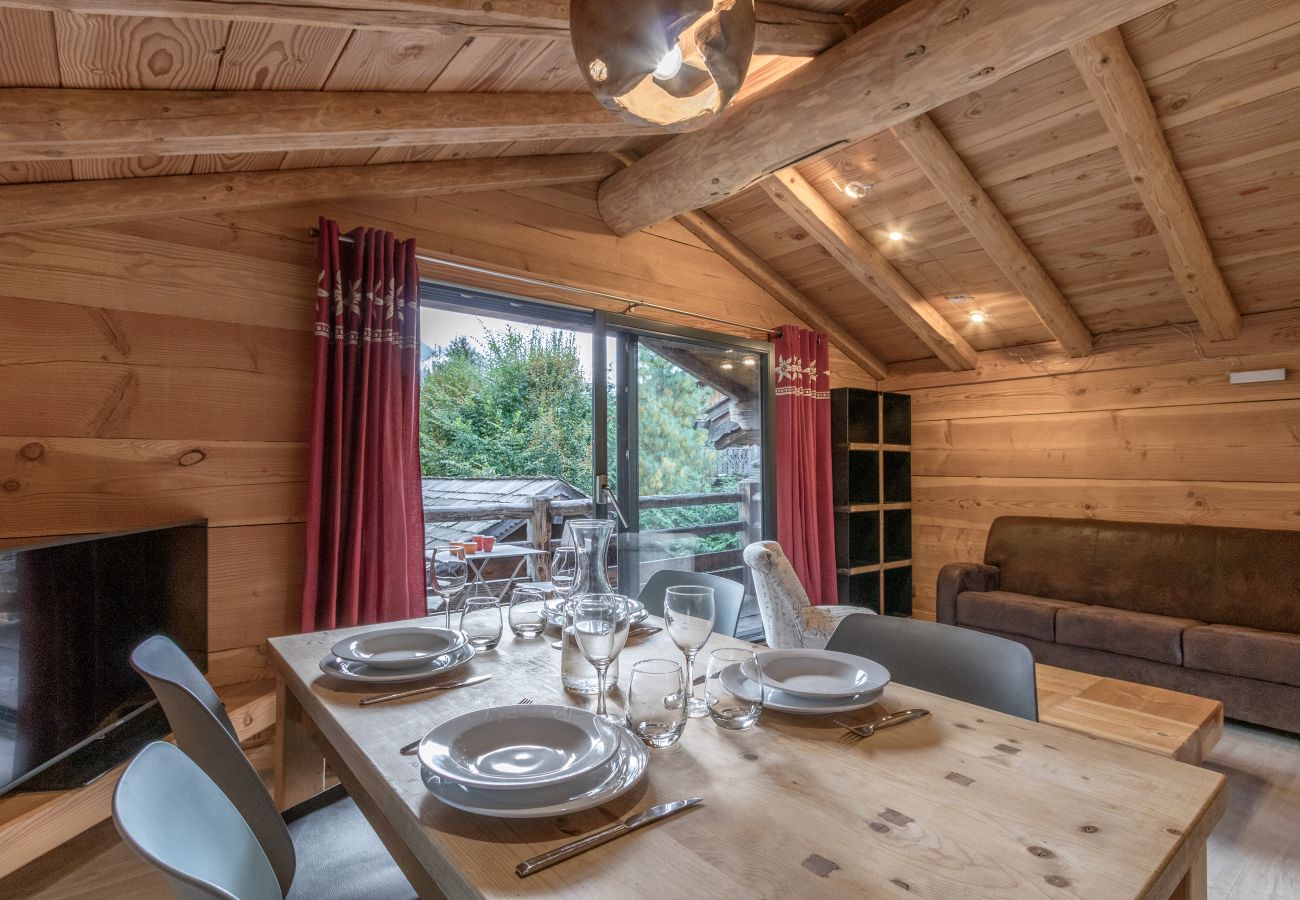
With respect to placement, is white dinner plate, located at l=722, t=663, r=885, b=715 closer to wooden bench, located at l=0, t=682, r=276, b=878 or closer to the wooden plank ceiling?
wooden bench, located at l=0, t=682, r=276, b=878

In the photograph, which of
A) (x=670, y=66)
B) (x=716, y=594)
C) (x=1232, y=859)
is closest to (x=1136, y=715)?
(x=1232, y=859)

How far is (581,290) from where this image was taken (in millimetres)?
3180

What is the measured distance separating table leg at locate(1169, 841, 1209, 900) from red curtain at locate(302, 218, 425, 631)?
2227mm

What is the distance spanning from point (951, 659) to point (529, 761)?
2.97 ft

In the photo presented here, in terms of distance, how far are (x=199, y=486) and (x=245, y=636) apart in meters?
0.53

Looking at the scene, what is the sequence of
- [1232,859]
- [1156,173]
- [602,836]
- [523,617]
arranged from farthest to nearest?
[1156,173] → [1232,859] → [523,617] → [602,836]

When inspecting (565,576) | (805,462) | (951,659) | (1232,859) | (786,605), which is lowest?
(1232,859)

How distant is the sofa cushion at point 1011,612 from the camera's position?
3.40 meters

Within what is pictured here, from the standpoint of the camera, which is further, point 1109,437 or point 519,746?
point 1109,437

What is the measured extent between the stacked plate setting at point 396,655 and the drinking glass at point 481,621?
0.03 meters

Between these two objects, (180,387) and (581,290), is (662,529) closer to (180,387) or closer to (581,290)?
(581,290)

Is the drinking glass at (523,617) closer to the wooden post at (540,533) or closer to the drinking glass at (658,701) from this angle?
the drinking glass at (658,701)

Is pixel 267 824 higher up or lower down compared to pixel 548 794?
lower down

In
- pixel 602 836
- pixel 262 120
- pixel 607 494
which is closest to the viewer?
pixel 602 836
